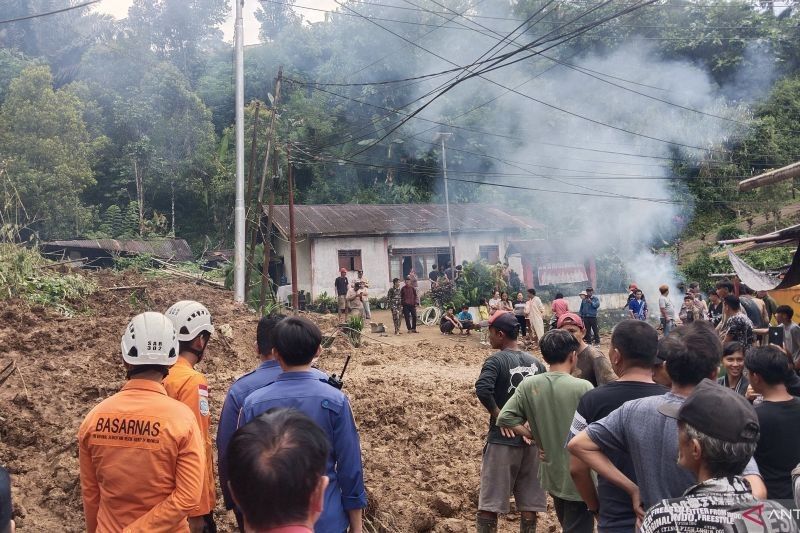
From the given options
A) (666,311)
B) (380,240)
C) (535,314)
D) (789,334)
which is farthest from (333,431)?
(380,240)

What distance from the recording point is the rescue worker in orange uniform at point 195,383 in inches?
142

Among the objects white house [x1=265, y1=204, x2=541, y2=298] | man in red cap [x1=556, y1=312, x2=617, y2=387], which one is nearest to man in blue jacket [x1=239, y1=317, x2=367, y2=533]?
man in red cap [x1=556, y1=312, x2=617, y2=387]

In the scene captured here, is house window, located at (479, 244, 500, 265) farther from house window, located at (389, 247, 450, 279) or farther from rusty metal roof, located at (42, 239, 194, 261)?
rusty metal roof, located at (42, 239, 194, 261)

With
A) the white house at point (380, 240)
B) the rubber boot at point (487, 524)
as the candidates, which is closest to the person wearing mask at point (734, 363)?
the rubber boot at point (487, 524)

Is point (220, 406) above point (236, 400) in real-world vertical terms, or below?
below

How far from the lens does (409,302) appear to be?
20.5 meters

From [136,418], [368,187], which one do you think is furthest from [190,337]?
[368,187]

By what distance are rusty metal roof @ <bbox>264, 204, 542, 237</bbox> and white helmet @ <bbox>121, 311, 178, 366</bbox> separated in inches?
981

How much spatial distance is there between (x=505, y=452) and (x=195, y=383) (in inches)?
86.8

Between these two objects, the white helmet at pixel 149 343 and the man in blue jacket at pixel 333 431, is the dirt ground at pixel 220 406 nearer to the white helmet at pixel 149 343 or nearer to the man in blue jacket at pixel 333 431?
the man in blue jacket at pixel 333 431

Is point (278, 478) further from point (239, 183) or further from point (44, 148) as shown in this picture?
point (44, 148)

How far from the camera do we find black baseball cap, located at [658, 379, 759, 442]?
2252 millimetres

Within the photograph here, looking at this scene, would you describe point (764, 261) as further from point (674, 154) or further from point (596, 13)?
point (596, 13)

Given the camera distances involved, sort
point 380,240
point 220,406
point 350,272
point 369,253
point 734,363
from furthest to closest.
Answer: point 380,240, point 369,253, point 350,272, point 220,406, point 734,363
